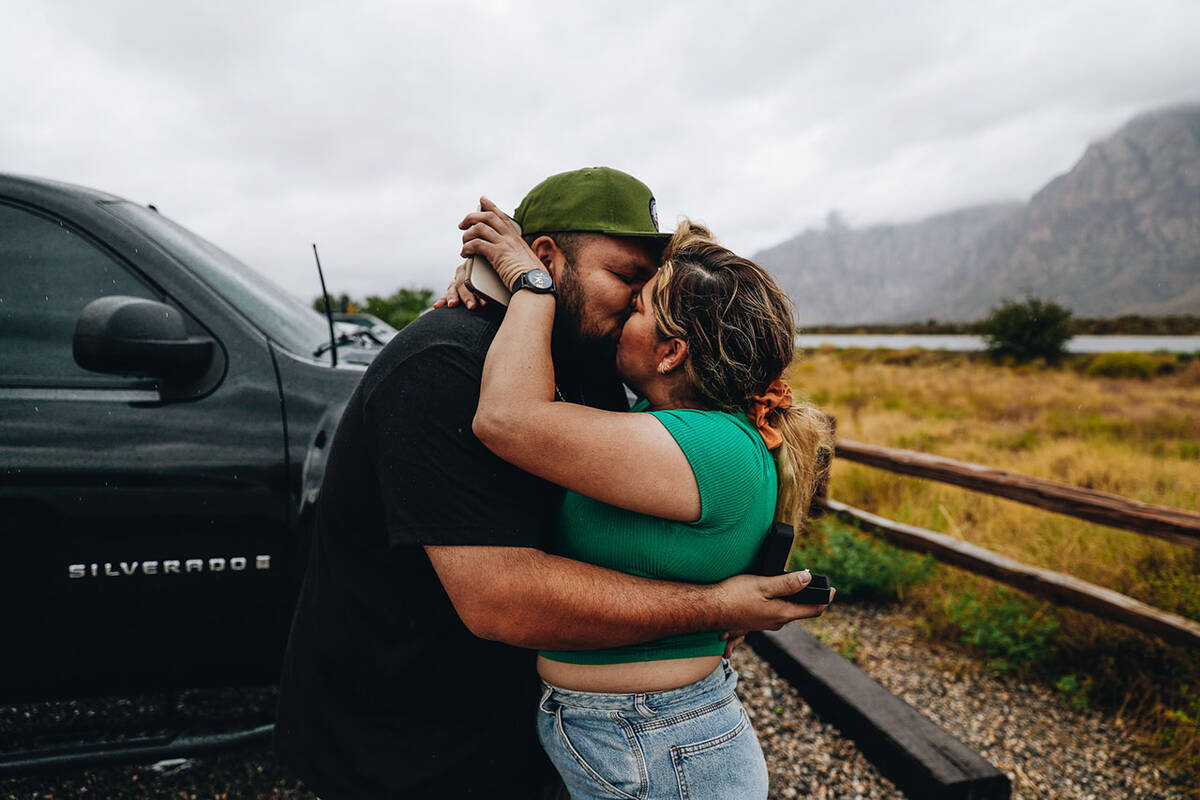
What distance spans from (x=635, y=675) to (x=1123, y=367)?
3130 cm

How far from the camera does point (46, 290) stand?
6.57 feet

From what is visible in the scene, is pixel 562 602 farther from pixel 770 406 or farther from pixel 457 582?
pixel 770 406

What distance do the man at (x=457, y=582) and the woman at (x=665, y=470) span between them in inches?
2.9

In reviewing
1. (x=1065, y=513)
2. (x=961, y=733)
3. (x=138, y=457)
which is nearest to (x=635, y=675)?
(x=138, y=457)

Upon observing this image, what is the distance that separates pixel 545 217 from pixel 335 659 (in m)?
1.09

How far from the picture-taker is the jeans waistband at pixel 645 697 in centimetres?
132

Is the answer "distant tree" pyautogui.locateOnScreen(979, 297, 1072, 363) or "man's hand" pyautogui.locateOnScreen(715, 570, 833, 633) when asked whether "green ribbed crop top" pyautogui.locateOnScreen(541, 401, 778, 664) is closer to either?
"man's hand" pyautogui.locateOnScreen(715, 570, 833, 633)

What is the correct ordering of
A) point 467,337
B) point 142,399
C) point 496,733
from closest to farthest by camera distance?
point 467,337
point 496,733
point 142,399

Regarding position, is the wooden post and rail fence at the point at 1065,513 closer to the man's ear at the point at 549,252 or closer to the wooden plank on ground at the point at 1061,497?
the wooden plank on ground at the point at 1061,497

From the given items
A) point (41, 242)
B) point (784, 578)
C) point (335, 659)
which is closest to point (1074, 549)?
point (784, 578)

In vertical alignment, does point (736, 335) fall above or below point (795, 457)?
above

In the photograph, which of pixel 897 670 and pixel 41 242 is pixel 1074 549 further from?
pixel 41 242

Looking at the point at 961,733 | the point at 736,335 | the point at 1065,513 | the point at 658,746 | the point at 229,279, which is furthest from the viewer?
the point at 1065,513

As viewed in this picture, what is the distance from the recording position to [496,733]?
4.73 ft
